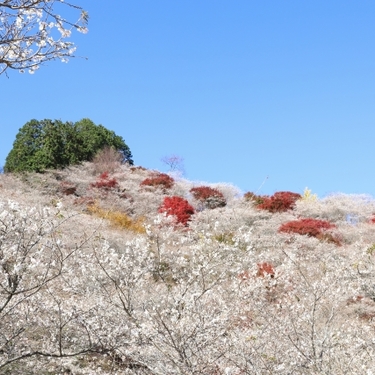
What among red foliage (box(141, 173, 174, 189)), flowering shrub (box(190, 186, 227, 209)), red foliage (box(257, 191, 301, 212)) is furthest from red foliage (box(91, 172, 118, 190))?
red foliage (box(257, 191, 301, 212))

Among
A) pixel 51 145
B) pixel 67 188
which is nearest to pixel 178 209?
pixel 67 188

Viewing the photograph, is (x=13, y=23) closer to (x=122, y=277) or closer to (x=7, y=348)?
(x=122, y=277)

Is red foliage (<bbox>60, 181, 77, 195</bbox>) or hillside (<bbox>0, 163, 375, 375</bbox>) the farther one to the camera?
red foliage (<bbox>60, 181, 77, 195</bbox>)

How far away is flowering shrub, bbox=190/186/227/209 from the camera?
2084cm

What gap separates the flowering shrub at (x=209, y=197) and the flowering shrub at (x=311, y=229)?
5.08 meters

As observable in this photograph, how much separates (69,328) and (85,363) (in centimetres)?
45

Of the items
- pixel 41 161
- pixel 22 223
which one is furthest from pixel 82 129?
pixel 22 223

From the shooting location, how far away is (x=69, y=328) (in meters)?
5.92

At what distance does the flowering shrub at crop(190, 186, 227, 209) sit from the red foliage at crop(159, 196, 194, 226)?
2180mm

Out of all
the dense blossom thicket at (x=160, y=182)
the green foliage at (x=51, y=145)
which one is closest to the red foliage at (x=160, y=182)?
the dense blossom thicket at (x=160, y=182)

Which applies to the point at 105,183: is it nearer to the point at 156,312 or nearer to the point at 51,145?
the point at 51,145

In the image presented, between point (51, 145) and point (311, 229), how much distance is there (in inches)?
512

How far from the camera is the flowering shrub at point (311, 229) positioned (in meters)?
15.0

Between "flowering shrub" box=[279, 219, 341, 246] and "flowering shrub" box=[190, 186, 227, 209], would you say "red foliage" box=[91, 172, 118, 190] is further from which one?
"flowering shrub" box=[279, 219, 341, 246]
